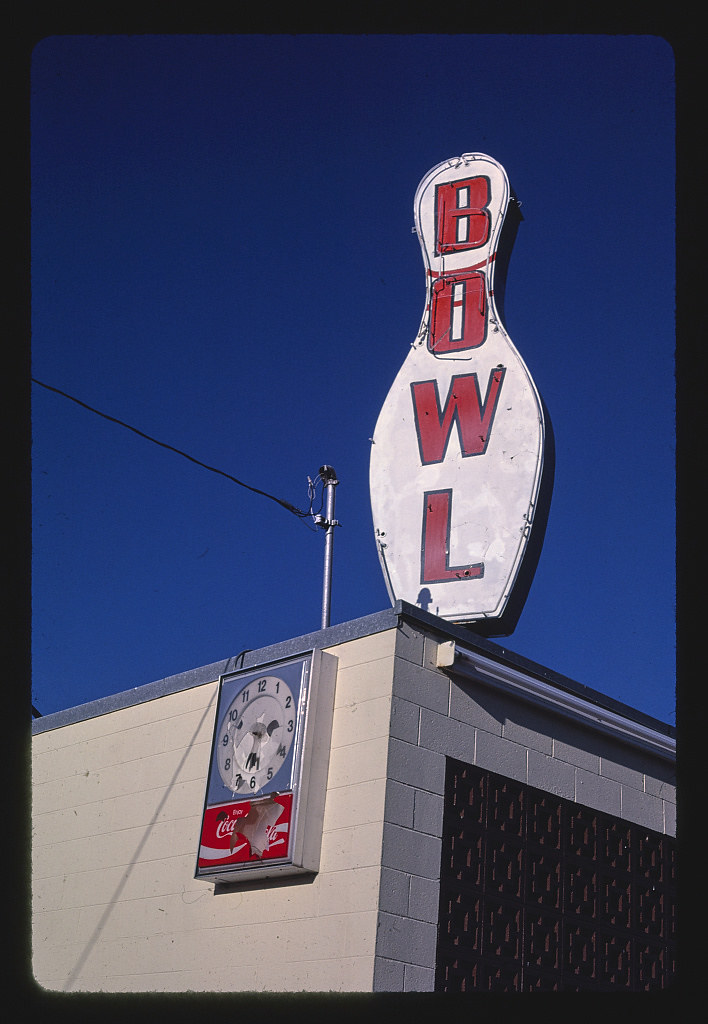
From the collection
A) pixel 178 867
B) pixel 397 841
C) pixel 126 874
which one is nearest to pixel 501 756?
pixel 397 841

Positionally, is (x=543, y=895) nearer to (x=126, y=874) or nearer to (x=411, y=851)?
(x=411, y=851)

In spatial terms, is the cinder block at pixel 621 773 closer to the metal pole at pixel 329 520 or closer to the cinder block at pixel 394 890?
the cinder block at pixel 394 890

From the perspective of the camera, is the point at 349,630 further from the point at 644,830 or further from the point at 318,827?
the point at 644,830

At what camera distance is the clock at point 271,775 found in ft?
24.6

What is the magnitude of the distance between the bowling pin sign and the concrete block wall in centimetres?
124

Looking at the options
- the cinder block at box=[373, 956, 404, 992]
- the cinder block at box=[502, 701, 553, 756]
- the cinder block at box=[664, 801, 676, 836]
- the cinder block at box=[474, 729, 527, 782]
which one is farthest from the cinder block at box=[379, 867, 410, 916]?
the cinder block at box=[664, 801, 676, 836]

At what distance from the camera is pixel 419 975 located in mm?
7102

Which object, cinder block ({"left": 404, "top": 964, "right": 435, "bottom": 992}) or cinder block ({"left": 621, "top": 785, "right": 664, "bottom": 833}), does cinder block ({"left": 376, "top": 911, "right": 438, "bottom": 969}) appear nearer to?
cinder block ({"left": 404, "top": 964, "right": 435, "bottom": 992})

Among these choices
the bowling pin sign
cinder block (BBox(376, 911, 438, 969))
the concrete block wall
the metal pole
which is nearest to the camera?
cinder block (BBox(376, 911, 438, 969))

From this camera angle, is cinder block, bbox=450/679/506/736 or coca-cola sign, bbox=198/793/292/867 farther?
cinder block, bbox=450/679/506/736

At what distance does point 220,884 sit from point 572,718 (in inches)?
111

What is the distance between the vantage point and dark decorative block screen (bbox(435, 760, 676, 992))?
25.0 ft

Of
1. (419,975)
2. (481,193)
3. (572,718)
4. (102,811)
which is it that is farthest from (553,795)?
(481,193)

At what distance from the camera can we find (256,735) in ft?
26.4
